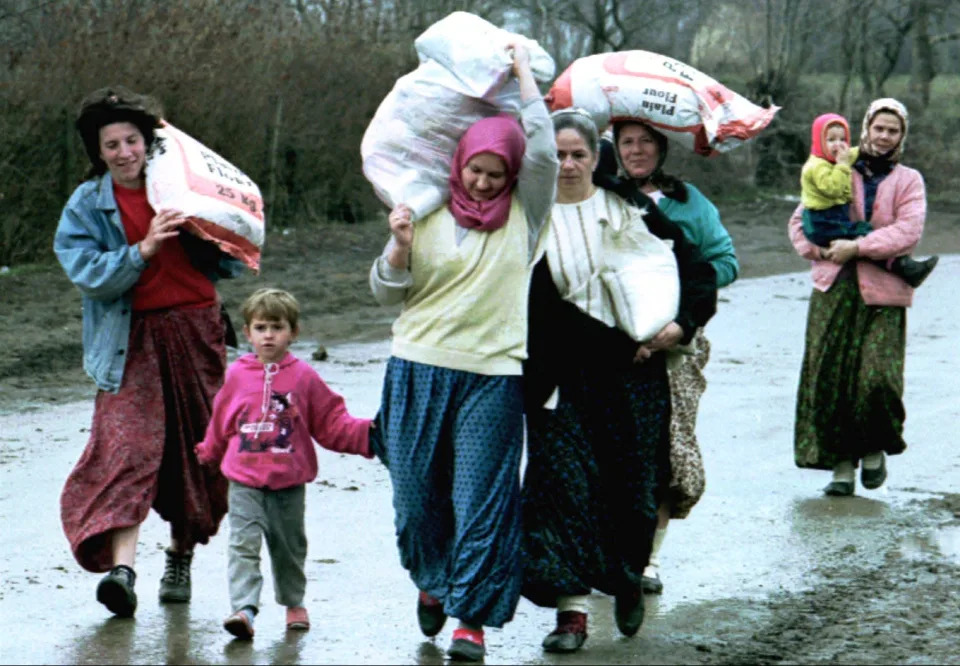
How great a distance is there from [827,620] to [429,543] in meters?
1.47

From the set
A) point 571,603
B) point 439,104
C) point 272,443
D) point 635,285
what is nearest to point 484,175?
point 439,104

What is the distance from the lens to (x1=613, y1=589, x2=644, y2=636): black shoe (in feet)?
19.6

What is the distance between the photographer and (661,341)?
601 cm

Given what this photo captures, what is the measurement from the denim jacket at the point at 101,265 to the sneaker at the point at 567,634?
5.43 feet

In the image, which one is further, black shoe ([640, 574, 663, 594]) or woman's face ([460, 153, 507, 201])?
black shoe ([640, 574, 663, 594])

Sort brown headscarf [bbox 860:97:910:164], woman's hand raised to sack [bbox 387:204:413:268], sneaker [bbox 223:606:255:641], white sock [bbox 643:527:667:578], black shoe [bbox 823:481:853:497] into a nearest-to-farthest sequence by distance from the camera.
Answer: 1. woman's hand raised to sack [bbox 387:204:413:268]
2. sneaker [bbox 223:606:255:641]
3. white sock [bbox 643:527:667:578]
4. brown headscarf [bbox 860:97:910:164]
5. black shoe [bbox 823:481:853:497]

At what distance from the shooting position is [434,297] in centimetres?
567

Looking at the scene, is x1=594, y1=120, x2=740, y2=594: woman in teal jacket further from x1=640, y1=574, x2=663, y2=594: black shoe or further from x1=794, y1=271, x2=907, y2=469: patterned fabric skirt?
x1=794, y1=271, x2=907, y2=469: patterned fabric skirt

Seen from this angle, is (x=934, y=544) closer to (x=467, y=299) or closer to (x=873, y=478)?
(x=873, y=478)

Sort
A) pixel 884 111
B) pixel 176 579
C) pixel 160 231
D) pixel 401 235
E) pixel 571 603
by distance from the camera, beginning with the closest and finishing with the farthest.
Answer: pixel 401 235, pixel 571 603, pixel 160 231, pixel 176 579, pixel 884 111

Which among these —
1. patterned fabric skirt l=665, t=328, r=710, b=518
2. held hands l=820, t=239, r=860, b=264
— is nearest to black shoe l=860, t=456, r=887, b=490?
held hands l=820, t=239, r=860, b=264

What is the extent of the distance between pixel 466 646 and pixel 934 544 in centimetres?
270

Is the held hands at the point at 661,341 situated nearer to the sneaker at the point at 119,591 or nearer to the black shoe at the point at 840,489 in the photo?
the sneaker at the point at 119,591

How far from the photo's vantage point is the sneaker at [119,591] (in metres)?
6.00
